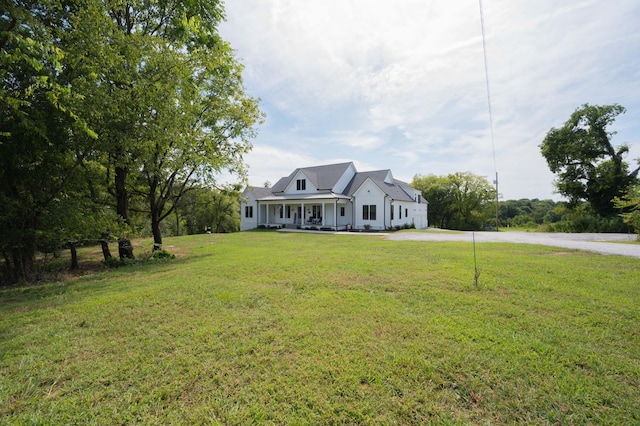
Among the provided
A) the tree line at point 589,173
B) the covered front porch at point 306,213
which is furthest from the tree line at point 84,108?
the tree line at point 589,173

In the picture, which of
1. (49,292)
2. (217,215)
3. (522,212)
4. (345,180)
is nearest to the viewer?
(49,292)

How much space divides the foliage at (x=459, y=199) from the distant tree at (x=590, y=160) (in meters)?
11.9

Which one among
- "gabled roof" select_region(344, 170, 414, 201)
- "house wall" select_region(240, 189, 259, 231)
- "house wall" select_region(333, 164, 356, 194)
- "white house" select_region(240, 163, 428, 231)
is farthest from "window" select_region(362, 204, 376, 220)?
"house wall" select_region(240, 189, 259, 231)

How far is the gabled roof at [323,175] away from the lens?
2738 centimetres

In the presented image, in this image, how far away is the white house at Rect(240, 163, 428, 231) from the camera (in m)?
24.7

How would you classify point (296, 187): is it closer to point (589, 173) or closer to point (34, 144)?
point (34, 144)

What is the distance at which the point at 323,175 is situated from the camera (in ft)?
94.8

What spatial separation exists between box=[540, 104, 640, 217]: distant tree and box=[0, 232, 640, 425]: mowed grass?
948 inches

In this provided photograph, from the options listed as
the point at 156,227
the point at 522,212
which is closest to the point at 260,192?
the point at 156,227

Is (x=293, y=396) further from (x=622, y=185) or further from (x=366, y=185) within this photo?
(x=622, y=185)

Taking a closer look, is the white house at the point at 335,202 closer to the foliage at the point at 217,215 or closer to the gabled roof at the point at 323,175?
the gabled roof at the point at 323,175

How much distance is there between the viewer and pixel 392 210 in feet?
82.0

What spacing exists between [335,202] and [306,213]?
485cm

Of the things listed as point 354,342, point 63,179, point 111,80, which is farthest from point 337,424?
point 63,179
